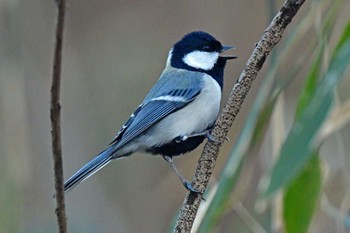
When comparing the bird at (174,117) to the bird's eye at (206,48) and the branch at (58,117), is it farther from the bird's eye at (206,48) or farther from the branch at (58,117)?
the branch at (58,117)

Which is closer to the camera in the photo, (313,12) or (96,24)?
(313,12)

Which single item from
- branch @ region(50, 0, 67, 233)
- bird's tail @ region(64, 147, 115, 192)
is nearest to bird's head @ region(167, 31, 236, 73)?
bird's tail @ region(64, 147, 115, 192)

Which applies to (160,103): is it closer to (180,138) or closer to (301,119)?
(180,138)

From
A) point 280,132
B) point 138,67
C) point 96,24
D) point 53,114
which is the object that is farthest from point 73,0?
point 53,114

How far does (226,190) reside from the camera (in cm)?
111

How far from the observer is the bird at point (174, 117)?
2.02m

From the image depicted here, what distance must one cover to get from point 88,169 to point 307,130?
36.9 inches

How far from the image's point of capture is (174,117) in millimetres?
2088

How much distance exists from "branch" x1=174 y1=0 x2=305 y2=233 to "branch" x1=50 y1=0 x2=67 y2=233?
0.22m

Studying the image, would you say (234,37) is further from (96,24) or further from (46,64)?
(46,64)

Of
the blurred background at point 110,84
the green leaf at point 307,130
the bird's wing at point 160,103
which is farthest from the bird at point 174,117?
the green leaf at point 307,130

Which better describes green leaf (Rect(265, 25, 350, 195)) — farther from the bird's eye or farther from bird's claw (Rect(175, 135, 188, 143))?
the bird's eye

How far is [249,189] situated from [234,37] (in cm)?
68

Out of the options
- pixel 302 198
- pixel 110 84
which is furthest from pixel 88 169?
pixel 110 84
